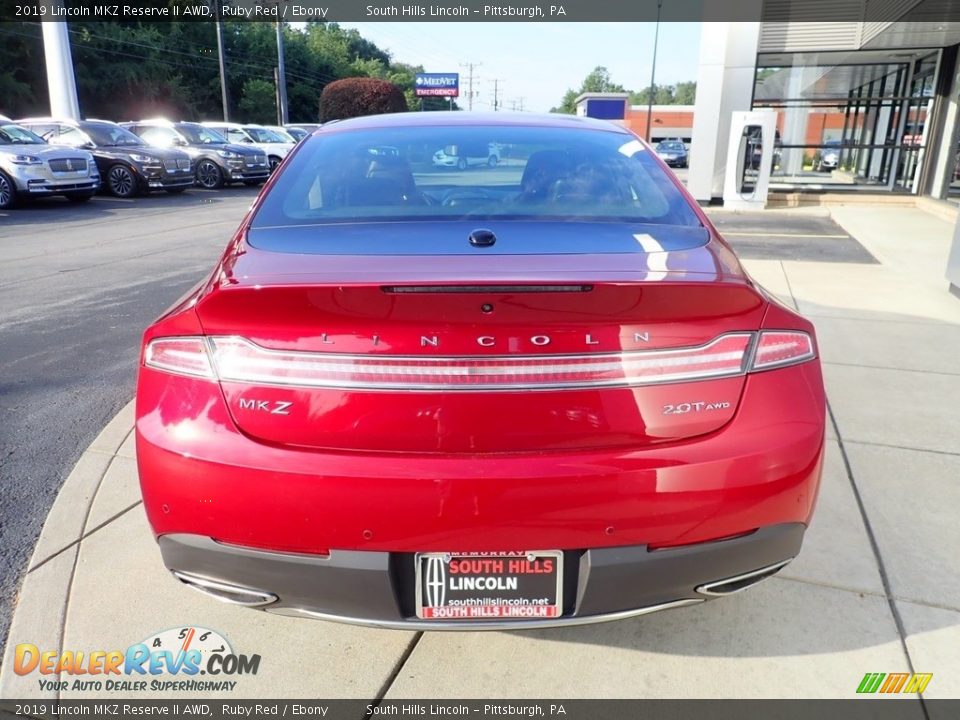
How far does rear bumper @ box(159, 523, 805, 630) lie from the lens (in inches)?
70.8

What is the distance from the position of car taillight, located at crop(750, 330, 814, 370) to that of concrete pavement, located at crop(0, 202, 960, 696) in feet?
3.30

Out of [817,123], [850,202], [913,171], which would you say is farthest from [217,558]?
[817,123]

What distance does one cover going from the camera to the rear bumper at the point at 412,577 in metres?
1.80

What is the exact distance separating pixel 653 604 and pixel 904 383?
357 cm

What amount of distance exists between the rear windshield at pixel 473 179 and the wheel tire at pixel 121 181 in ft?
53.2

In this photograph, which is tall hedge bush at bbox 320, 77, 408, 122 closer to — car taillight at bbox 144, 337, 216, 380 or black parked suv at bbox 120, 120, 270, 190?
black parked suv at bbox 120, 120, 270, 190

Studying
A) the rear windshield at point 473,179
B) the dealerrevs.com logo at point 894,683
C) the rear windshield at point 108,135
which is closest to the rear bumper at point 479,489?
the dealerrevs.com logo at point 894,683

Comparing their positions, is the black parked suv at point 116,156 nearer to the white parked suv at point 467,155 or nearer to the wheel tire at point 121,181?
the wheel tire at point 121,181

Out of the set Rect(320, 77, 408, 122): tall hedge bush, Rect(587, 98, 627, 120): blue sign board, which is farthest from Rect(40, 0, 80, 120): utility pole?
Rect(587, 98, 627, 120): blue sign board

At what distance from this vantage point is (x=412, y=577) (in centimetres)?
183

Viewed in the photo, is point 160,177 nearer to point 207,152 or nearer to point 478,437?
point 207,152

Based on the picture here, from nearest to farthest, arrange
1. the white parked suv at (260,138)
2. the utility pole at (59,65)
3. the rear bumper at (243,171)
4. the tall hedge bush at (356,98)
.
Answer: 1. the rear bumper at (243,171)
2. the white parked suv at (260,138)
3. the utility pole at (59,65)
4. the tall hedge bush at (356,98)

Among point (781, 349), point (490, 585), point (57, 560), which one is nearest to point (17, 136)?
point (57, 560)

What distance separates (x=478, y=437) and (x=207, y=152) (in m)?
21.1
